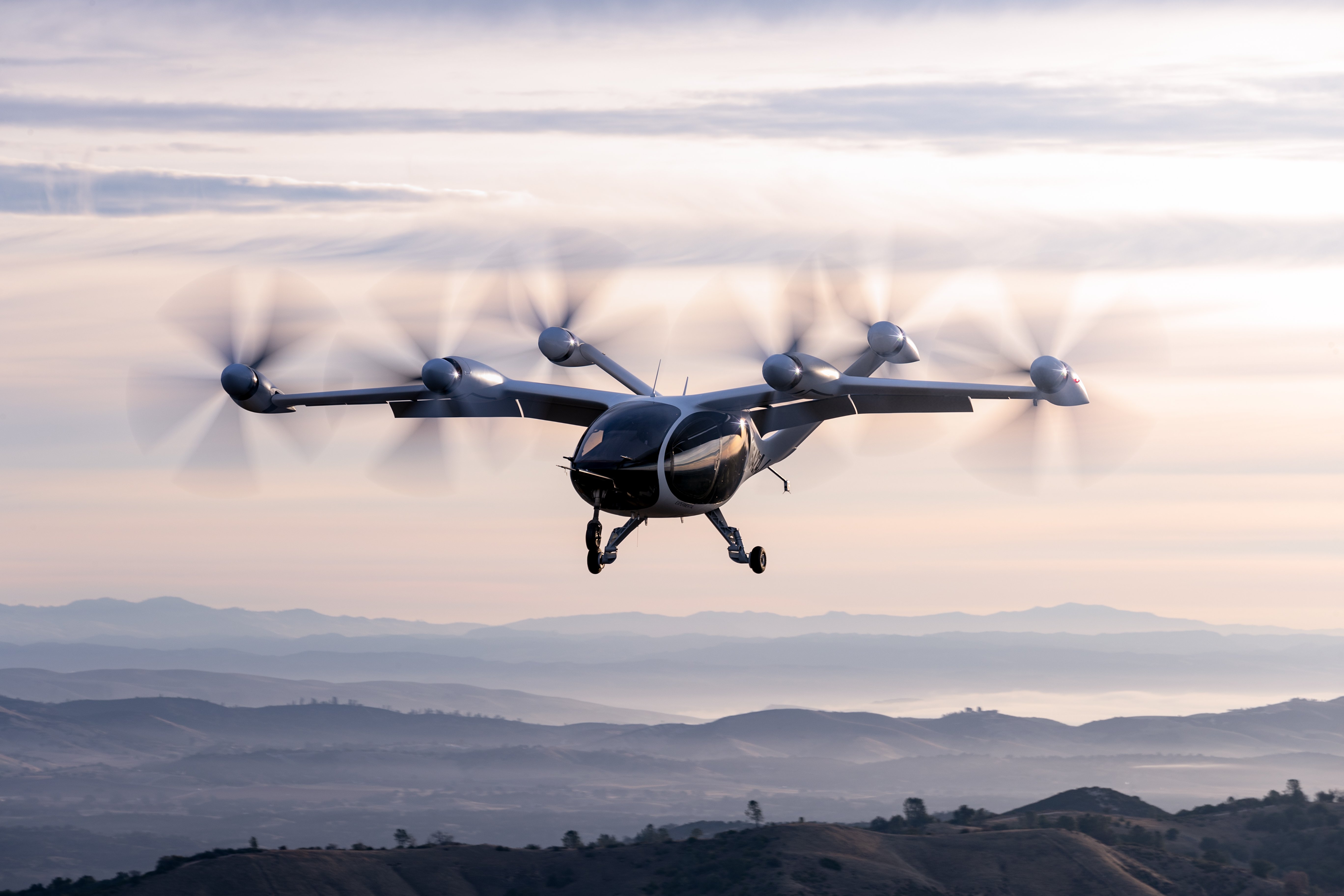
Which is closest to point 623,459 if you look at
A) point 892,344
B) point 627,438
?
point 627,438

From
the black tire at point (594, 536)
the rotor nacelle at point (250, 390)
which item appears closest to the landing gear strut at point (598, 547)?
the black tire at point (594, 536)

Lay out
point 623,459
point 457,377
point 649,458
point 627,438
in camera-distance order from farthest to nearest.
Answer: point 457,377 < point 627,438 < point 649,458 < point 623,459

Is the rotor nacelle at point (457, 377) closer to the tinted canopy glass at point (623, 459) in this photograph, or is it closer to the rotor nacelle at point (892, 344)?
the tinted canopy glass at point (623, 459)

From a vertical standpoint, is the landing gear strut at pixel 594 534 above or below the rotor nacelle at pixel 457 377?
below

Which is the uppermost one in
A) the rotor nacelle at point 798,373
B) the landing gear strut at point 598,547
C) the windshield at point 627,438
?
the rotor nacelle at point 798,373

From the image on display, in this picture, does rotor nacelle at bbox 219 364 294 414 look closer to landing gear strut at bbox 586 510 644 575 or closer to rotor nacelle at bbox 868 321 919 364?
landing gear strut at bbox 586 510 644 575

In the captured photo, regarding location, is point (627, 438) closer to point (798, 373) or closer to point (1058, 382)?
point (798, 373)

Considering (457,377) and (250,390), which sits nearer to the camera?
(457,377)
